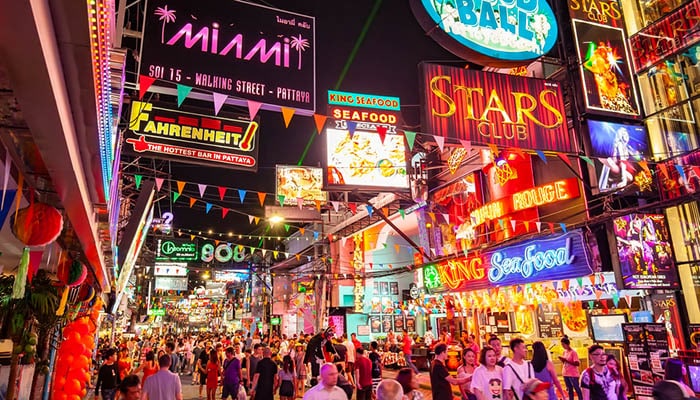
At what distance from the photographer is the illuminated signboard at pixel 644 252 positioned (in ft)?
43.4

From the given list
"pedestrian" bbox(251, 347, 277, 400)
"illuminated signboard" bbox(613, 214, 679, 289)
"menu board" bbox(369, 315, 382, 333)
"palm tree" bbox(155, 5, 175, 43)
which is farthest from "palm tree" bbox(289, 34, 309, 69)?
"menu board" bbox(369, 315, 382, 333)

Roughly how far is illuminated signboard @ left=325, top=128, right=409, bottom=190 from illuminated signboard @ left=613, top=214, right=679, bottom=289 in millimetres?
6466

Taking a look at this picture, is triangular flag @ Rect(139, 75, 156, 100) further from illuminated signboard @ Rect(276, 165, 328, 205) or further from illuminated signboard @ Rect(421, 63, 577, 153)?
illuminated signboard @ Rect(276, 165, 328, 205)

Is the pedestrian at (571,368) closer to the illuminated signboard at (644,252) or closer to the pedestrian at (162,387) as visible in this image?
the illuminated signboard at (644,252)

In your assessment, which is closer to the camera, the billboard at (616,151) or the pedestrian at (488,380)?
the pedestrian at (488,380)

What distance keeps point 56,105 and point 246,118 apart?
7.79 m

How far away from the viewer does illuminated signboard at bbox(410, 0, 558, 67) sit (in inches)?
387

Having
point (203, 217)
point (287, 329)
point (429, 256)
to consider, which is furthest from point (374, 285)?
point (203, 217)

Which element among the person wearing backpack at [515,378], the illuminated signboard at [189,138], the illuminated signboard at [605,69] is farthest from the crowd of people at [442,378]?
the illuminated signboard at [605,69]

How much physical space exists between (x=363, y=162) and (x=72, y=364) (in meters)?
9.00

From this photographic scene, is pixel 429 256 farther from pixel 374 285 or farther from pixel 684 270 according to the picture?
pixel 684 270

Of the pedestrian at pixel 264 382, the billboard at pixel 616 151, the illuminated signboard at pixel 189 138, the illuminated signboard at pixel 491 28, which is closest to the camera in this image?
the pedestrian at pixel 264 382

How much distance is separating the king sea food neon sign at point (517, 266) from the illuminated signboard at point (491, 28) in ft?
22.5

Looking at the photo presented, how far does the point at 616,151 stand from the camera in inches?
531
